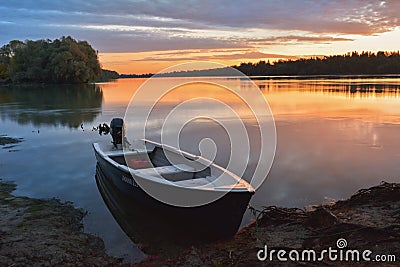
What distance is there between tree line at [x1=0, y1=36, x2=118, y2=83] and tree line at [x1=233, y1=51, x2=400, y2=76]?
6128cm

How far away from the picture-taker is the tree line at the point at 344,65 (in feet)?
314

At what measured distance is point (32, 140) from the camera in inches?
534

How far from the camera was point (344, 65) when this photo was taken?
106 meters

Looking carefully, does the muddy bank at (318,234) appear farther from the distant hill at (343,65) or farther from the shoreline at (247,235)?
the distant hill at (343,65)

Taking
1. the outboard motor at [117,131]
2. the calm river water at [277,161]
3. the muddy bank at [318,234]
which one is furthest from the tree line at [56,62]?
the muddy bank at [318,234]

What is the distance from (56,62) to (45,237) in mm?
62408

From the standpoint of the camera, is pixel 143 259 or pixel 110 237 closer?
pixel 143 259

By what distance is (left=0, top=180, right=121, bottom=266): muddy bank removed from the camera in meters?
4.59

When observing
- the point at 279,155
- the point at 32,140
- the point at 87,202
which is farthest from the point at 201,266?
the point at 32,140

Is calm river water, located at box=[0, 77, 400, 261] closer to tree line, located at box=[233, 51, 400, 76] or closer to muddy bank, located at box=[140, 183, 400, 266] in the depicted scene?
muddy bank, located at box=[140, 183, 400, 266]

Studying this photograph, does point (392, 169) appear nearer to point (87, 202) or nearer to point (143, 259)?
point (143, 259)

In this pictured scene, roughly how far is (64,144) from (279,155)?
794cm

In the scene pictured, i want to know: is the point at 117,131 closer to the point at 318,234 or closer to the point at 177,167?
the point at 177,167

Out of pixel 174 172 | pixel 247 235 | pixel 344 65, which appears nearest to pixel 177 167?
pixel 174 172
